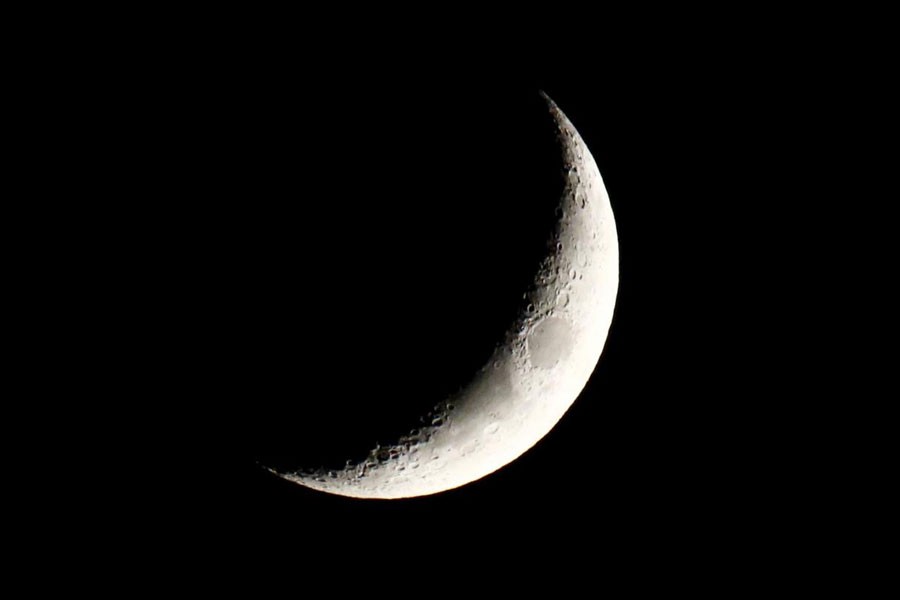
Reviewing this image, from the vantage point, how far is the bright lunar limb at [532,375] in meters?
2.03

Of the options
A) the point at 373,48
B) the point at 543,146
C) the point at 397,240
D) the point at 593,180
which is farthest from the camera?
the point at 593,180

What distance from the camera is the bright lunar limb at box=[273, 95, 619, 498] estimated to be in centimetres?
203

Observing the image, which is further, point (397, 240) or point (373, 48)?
point (373, 48)

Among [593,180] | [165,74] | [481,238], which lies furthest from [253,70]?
[593,180]

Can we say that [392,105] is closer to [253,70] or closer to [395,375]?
[253,70]

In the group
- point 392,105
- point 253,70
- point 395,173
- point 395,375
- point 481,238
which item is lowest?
point 395,375

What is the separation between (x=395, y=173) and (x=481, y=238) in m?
0.26

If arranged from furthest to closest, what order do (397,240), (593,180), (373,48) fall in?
(593,180) < (373,48) < (397,240)

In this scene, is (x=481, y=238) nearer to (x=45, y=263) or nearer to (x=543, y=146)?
(x=543, y=146)

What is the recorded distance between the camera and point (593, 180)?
231cm

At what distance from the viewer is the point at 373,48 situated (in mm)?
1882

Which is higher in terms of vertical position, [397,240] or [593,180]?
[593,180]

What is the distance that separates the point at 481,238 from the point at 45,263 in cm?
108

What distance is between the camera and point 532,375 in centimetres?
206
